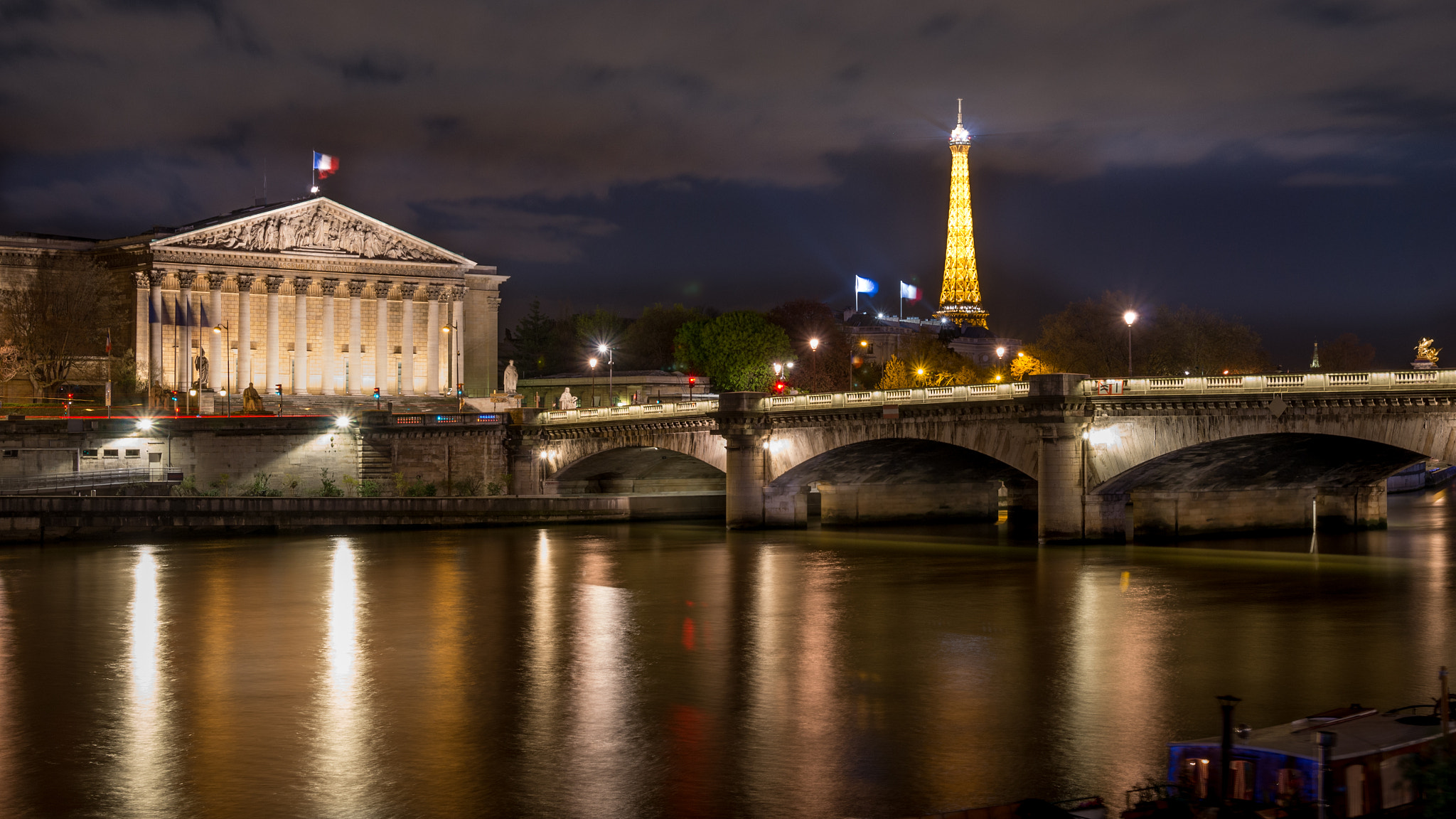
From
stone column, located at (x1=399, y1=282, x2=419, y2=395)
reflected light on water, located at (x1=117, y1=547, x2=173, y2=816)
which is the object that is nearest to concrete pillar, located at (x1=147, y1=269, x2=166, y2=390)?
stone column, located at (x1=399, y1=282, x2=419, y2=395)

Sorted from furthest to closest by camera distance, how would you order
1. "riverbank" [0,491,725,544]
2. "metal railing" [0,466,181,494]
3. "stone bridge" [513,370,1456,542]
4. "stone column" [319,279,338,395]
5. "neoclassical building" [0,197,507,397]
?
1. "stone column" [319,279,338,395]
2. "neoclassical building" [0,197,507,397]
3. "metal railing" [0,466,181,494]
4. "riverbank" [0,491,725,544]
5. "stone bridge" [513,370,1456,542]

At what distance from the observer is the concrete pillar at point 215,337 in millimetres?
119312

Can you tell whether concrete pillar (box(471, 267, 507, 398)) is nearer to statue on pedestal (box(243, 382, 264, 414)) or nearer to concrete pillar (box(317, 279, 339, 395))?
concrete pillar (box(317, 279, 339, 395))

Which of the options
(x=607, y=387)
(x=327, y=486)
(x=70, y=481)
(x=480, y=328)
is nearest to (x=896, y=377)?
(x=607, y=387)

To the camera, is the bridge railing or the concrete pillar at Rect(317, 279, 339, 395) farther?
the concrete pillar at Rect(317, 279, 339, 395)

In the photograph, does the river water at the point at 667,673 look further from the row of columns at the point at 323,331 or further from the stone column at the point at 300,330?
the stone column at the point at 300,330

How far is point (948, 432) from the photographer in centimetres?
6141

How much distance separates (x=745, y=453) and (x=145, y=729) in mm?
44023

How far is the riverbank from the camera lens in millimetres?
63906

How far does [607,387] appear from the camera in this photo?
133 m

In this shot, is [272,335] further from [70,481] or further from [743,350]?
[70,481]

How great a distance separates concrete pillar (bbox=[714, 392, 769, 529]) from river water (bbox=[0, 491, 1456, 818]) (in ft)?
38.5

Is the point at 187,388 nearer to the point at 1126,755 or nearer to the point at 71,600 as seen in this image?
the point at 71,600

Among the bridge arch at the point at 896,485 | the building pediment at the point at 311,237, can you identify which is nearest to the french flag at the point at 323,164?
the building pediment at the point at 311,237
